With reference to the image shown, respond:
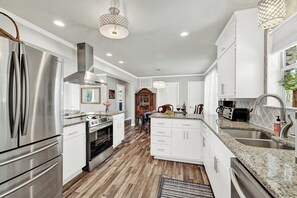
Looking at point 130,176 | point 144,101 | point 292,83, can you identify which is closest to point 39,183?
point 130,176

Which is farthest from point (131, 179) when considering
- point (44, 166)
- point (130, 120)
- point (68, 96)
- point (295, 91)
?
point (68, 96)

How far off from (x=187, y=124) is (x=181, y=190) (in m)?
1.18

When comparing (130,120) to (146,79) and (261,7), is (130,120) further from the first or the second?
(261,7)

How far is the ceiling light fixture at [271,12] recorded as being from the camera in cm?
122

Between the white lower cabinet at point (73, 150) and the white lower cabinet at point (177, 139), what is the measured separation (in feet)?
4.63

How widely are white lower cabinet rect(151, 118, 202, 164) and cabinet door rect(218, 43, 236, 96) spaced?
31.7 inches

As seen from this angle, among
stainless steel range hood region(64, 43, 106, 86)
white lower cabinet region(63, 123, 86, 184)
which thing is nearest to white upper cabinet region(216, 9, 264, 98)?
white lower cabinet region(63, 123, 86, 184)

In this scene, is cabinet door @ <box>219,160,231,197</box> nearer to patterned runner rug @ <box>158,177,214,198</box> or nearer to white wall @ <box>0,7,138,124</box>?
patterned runner rug @ <box>158,177,214,198</box>

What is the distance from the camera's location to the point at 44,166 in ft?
4.53

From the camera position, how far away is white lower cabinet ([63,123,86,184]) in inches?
80.3

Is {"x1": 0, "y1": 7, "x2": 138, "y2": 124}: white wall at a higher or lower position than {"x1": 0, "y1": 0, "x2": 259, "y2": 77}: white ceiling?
lower

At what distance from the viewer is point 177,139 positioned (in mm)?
2867

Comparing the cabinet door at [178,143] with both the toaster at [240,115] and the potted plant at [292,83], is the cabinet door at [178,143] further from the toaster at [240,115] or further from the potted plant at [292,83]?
the potted plant at [292,83]

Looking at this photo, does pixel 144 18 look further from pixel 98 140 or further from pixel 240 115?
pixel 98 140
